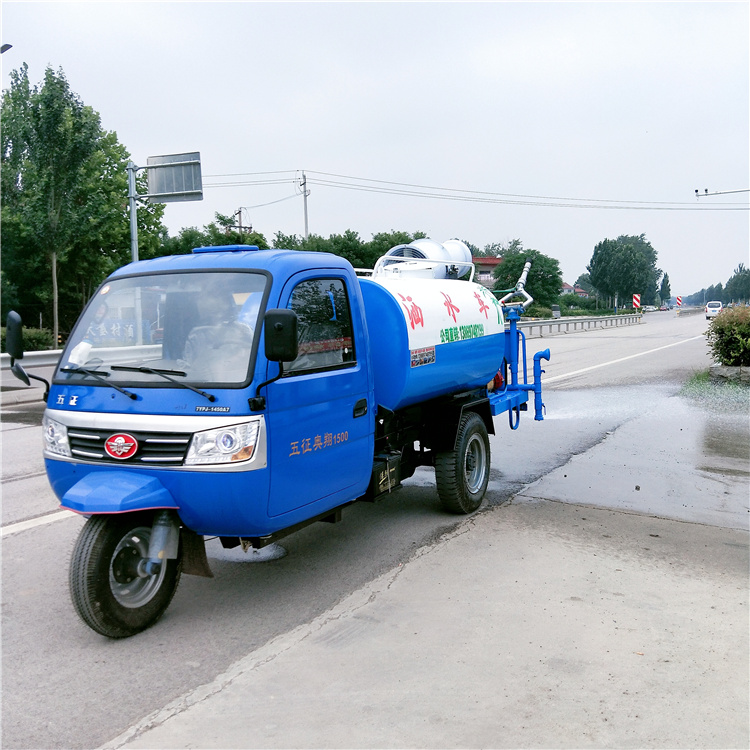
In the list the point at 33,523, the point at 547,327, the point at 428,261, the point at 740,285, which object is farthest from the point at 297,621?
the point at 740,285

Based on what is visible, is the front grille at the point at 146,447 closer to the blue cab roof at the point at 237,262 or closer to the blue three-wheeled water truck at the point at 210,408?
the blue three-wheeled water truck at the point at 210,408

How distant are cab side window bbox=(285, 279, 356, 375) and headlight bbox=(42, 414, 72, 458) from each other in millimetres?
1401

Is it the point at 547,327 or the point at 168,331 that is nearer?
the point at 168,331

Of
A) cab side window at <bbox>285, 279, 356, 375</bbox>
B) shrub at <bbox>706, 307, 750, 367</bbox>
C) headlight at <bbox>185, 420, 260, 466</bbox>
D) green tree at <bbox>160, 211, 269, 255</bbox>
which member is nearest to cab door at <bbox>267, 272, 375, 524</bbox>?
cab side window at <bbox>285, 279, 356, 375</bbox>

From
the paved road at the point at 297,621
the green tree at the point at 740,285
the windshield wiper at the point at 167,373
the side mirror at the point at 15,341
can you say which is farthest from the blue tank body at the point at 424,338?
the green tree at the point at 740,285

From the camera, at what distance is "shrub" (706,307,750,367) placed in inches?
634

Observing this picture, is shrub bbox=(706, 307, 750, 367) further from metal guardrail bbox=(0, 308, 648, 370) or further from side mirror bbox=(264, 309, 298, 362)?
metal guardrail bbox=(0, 308, 648, 370)

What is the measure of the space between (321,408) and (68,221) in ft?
77.7

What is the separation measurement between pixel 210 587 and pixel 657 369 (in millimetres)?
18080

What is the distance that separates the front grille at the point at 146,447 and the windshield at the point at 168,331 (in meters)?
0.31

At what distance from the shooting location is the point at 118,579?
4230 millimetres

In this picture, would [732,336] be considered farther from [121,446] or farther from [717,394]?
[121,446]

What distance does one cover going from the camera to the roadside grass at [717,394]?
13.7 metres

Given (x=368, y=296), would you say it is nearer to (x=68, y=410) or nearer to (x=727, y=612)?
(x=68, y=410)
